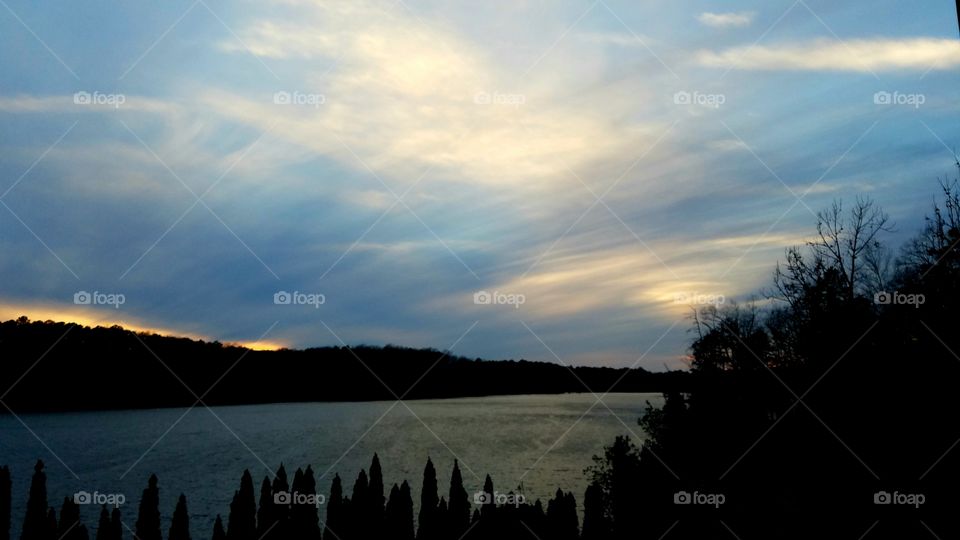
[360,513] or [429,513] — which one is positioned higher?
[360,513]

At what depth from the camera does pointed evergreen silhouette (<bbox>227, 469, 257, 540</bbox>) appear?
24.0 m

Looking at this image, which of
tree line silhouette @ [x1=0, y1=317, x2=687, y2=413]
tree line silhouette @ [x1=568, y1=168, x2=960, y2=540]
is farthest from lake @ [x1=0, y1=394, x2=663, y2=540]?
tree line silhouette @ [x1=568, y1=168, x2=960, y2=540]

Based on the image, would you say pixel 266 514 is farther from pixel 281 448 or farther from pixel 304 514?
pixel 281 448

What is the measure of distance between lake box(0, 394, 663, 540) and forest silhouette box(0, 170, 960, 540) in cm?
2837

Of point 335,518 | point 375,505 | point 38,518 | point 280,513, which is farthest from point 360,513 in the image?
point 38,518

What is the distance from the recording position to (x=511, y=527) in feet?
74.6

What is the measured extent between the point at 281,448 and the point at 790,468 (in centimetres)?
7520

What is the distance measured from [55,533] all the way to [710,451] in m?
23.7

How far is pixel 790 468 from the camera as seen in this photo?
907 inches

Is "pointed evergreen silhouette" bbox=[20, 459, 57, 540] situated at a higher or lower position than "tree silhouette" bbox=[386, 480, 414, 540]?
higher

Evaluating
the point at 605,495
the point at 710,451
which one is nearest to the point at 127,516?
the point at 605,495

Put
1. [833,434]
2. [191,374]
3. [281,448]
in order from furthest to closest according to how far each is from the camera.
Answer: [281,448] < [191,374] < [833,434]

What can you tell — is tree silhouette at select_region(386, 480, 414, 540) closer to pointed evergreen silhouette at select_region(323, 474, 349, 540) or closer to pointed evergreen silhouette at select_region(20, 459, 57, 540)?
pointed evergreen silhouette at select_region(323, 474, 349, 540)

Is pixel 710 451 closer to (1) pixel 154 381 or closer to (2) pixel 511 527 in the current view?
(2) pixel 511 527
